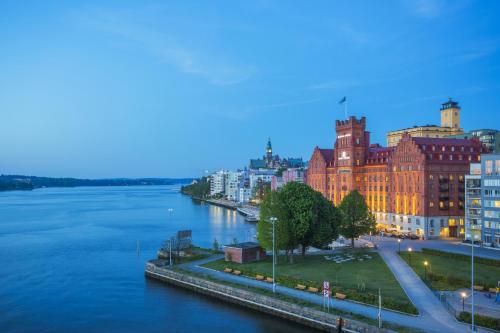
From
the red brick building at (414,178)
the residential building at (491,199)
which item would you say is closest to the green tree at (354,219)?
the residential building at (491,199)

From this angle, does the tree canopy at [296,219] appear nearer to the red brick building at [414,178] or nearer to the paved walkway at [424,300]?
the paved walkway at [424,300]

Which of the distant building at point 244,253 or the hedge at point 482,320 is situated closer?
the hedge at point 482,320

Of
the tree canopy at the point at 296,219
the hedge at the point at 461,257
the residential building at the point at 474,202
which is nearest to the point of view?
the hedge at the point at 461,257

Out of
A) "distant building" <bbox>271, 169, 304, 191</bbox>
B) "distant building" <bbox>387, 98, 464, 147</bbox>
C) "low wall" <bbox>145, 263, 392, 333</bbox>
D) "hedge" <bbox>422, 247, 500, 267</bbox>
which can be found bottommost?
"low wall" <bbox>145, 263, 392, 333</bbox>

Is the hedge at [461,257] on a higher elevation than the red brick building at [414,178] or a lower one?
lower

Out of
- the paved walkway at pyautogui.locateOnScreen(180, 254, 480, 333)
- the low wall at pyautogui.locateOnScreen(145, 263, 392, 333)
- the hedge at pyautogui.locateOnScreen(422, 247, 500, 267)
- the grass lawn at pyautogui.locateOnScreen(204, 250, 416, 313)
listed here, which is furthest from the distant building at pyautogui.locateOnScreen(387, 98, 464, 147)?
the low wall at pyautogui.locateOnScreen(145, 263, 392, 333)

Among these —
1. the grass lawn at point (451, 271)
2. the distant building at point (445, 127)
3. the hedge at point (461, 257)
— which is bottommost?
the grass lawn at point (451, 271)

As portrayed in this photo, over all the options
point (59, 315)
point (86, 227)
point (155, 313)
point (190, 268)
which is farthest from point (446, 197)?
point (86, 227)

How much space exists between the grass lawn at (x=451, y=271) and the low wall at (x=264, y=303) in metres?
12.9

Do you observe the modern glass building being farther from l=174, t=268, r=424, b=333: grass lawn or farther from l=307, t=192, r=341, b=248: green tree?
l=174, t=268, r=424, b=333: grass lawn

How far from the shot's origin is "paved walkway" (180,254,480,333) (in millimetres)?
33125

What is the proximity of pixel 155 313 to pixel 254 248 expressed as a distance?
1826 centimetres

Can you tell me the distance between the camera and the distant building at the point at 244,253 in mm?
58219

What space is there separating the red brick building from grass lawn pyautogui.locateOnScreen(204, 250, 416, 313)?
26.0 meters
